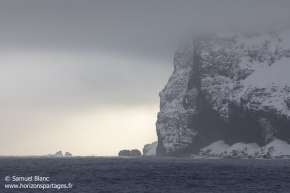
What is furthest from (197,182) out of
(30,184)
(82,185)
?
(30,184)

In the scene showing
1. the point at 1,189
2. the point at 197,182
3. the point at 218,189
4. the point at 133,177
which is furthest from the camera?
the point at 133,177

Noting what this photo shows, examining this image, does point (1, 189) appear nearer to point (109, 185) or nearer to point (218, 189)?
point (109, 185)

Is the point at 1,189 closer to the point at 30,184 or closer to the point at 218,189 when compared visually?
the point at 30,184

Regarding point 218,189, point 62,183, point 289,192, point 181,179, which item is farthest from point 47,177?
point 289,192

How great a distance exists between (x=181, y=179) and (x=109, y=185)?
91.9ft

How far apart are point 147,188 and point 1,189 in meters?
34.0

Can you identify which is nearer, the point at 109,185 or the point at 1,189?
the point at 1,189

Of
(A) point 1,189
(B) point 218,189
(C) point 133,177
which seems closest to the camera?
(A) point 1,189

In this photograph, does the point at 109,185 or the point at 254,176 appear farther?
the point at 254,176

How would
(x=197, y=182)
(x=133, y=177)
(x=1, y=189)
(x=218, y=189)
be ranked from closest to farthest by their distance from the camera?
(x=1, y=189) → (x=218, y=189) → (x=197, y=182) → (x=133, y=177)

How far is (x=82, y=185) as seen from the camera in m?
157

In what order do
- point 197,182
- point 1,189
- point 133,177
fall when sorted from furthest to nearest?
point 133,177 < point 197,182 < point 1,189

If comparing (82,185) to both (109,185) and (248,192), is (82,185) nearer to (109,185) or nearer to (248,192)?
(109,185)

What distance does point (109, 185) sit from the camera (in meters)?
160
